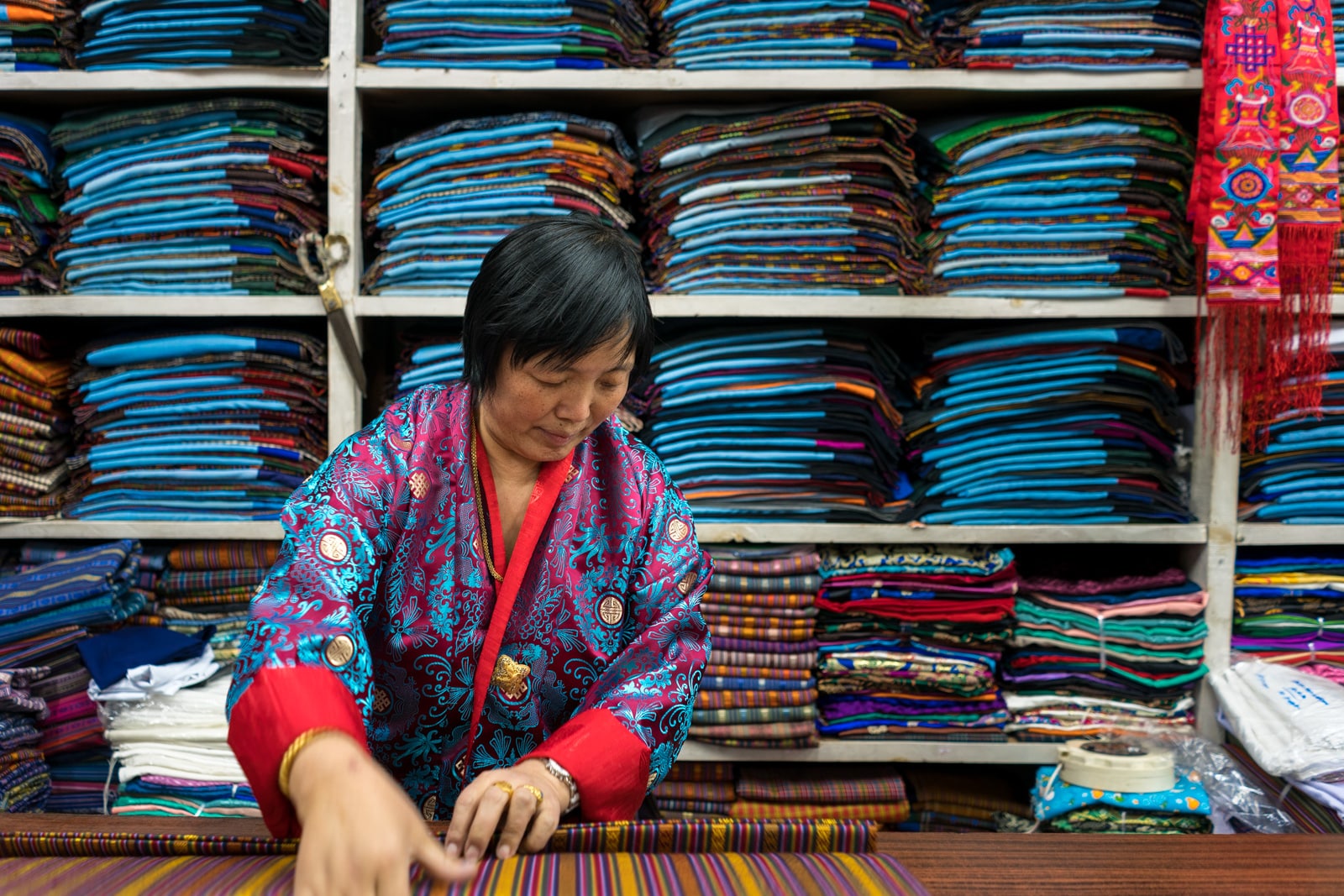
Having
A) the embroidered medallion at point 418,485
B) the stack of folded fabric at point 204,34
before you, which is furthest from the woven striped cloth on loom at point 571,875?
the stack of folded fabric at point 204,34

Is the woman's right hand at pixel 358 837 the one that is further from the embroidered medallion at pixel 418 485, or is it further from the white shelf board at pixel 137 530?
the white shelf board at pixel 137 530

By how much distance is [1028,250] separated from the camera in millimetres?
1871

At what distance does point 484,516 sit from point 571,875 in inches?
18.1

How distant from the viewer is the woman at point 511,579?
0.88 m

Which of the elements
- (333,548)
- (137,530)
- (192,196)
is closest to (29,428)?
(137,530)

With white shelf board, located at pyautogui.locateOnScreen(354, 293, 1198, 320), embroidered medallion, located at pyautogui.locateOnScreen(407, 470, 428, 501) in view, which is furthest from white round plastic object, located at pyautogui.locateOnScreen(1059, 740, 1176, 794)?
Answer: embroidered medallion, located at pyautogui.locateOnScreen(407, 470, 428, 501)

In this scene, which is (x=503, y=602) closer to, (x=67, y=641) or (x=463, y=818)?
(x=463, y=818)

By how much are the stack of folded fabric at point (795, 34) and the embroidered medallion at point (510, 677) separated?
125cm

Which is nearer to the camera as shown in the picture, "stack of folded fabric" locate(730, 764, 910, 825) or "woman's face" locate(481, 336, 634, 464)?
"woman's face" locate(481, 336, 634, 464)

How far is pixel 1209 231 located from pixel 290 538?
1633 millimetres

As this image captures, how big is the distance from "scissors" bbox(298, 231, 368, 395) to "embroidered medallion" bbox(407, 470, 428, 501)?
819mm

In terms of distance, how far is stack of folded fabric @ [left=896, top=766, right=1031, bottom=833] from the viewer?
6.53 feet

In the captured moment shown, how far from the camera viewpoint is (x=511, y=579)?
1.11 meters

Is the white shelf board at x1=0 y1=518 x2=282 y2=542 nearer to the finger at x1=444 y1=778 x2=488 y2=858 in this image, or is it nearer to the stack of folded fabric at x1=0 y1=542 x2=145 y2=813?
the stack of folded fabric at x1=0 y1=542 x2=145 y2=813
